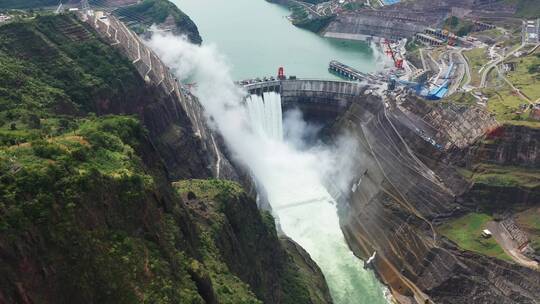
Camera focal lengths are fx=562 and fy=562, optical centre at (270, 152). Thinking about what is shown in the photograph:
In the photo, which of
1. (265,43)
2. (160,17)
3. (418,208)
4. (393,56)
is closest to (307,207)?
(418,208)

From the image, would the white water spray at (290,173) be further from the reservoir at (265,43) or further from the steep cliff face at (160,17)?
the steep cliff face at (160,17)

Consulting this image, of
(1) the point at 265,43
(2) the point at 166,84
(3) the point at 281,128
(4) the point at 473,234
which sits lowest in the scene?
(4) the point at 473,234

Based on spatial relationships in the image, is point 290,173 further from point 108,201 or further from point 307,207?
point 108,201

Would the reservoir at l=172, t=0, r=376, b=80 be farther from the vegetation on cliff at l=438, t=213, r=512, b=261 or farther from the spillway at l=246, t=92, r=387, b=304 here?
the vegetation on cliff at l=438, t=213, r=512, b=261

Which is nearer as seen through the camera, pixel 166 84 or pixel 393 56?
pixel 166 84

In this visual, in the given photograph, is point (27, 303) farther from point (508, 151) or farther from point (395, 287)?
point (508, 151)

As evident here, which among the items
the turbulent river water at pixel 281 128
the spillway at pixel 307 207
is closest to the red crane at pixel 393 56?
the turbulent river water at pixel 281 128

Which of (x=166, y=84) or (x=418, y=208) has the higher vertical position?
(x=166, y=84)

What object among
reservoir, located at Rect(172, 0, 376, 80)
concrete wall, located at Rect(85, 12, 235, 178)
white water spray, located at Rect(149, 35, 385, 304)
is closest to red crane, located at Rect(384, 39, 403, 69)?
reservoir, located at Rect(172, 0, 376, 80)
